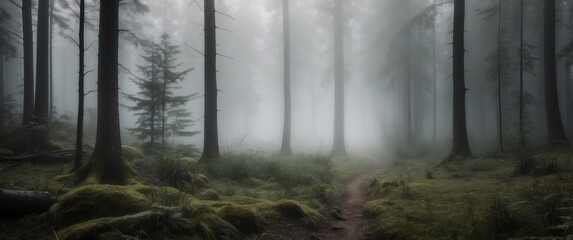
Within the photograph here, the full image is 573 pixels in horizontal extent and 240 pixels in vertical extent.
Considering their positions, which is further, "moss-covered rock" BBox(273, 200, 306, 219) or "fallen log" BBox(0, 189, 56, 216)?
"moss-covered rock" BBox(273, 200, 306, 219)

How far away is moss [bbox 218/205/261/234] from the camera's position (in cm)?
554

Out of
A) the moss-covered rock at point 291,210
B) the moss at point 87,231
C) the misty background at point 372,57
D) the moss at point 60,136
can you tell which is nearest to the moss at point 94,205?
the moss at point 87,231

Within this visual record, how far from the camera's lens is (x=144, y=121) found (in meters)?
15.6

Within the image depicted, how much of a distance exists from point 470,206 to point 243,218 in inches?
149

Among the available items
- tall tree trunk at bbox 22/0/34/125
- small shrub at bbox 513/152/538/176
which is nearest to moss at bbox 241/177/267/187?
small shrub at bbox 513/152/538/176

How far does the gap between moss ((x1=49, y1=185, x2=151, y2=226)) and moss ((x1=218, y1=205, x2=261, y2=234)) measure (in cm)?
131

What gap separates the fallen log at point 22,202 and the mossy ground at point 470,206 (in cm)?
589

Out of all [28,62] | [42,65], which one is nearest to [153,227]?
[42,65]

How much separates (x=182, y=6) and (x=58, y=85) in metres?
41.7

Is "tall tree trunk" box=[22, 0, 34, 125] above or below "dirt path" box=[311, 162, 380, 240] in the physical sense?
above

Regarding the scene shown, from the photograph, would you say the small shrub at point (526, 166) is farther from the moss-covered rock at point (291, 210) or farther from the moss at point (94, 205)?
the moss at point (94, 205)

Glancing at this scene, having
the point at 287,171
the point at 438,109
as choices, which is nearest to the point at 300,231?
the point at 287,171

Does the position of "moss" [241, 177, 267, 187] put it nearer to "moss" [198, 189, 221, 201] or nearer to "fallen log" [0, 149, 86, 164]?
"moss" [198, 189, 221, 201]

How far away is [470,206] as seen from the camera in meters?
5.29
